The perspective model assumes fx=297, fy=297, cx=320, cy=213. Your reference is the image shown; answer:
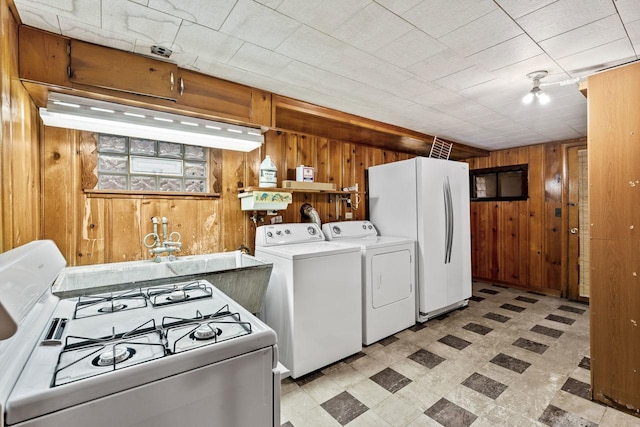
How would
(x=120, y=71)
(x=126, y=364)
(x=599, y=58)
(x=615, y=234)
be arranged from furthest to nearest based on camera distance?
1. (x=599, y=58)
2. (x=615, y=234)
3. (x=120, y=71)
4. (x=126, y=364)

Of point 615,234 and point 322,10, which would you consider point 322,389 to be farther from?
point 322,10

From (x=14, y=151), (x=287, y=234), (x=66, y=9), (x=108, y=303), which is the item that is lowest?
(x=108, y=303)

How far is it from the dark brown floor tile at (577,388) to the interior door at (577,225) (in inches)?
96.7

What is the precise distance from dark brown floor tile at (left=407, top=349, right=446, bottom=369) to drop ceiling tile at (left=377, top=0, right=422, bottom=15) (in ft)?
8.06

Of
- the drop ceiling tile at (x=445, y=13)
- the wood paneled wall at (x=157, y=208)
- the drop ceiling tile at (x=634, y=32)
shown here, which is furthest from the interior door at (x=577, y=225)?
the drop ceiling tile at (x=445, y=13)

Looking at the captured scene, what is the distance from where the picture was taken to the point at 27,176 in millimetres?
1653

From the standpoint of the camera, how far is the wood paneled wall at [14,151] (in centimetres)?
128

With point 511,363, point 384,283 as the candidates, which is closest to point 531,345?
point 511,363

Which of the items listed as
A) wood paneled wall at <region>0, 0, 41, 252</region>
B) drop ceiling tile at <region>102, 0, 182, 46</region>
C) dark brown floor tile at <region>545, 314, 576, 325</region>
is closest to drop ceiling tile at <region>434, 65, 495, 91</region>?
drop ceiling tile at <region>102, 0, 182, 46</region>

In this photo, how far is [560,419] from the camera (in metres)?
1.78

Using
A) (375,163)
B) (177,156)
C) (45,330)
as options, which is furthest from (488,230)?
(45,330)

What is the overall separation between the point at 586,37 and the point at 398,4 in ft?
3.96

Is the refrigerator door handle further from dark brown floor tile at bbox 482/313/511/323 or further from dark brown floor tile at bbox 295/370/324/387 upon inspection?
dark brown floor tile at bbox 295/370/324/387

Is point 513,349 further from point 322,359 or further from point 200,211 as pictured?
point 200,211
